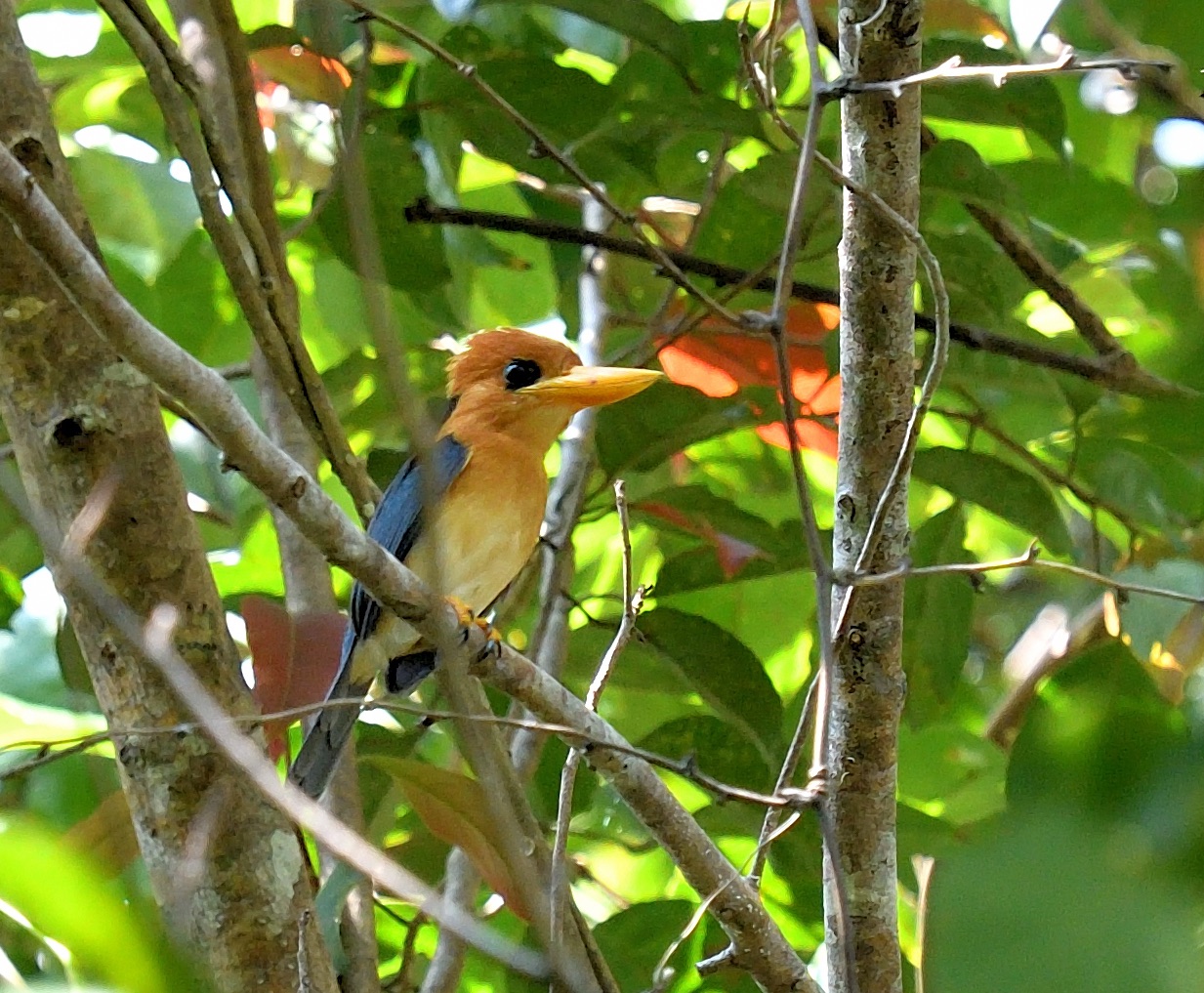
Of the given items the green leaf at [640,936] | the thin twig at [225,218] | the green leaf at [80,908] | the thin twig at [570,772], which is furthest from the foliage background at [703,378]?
the green leaf at [80,908]

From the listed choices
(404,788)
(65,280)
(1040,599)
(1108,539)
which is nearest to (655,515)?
(404,788)

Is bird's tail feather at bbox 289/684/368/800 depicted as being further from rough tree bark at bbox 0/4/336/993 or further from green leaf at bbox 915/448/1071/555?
green leaf at bbox 915/448/1071/555

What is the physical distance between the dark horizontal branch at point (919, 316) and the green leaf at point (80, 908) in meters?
2.04

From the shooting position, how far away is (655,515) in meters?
2.71

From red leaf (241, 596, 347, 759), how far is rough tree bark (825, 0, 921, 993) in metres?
0.78

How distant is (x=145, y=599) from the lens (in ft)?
6.04

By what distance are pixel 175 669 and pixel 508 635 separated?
2.41m

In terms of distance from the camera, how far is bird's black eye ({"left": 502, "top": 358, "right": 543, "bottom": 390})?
125 inches

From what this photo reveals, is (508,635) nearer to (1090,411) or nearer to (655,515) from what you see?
(655,515)

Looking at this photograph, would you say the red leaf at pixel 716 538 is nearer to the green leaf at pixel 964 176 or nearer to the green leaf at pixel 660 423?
the green leaf at pixel 660 423

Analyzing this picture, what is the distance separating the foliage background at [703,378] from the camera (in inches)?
94.1

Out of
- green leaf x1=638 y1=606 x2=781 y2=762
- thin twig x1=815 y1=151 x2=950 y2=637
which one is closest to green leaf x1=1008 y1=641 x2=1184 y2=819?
thin twig x1=815 y1=151 x2=950 y2=637

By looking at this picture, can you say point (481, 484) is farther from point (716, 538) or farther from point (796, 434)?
point (796, 434)

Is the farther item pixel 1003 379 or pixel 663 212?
pixel 663 212
